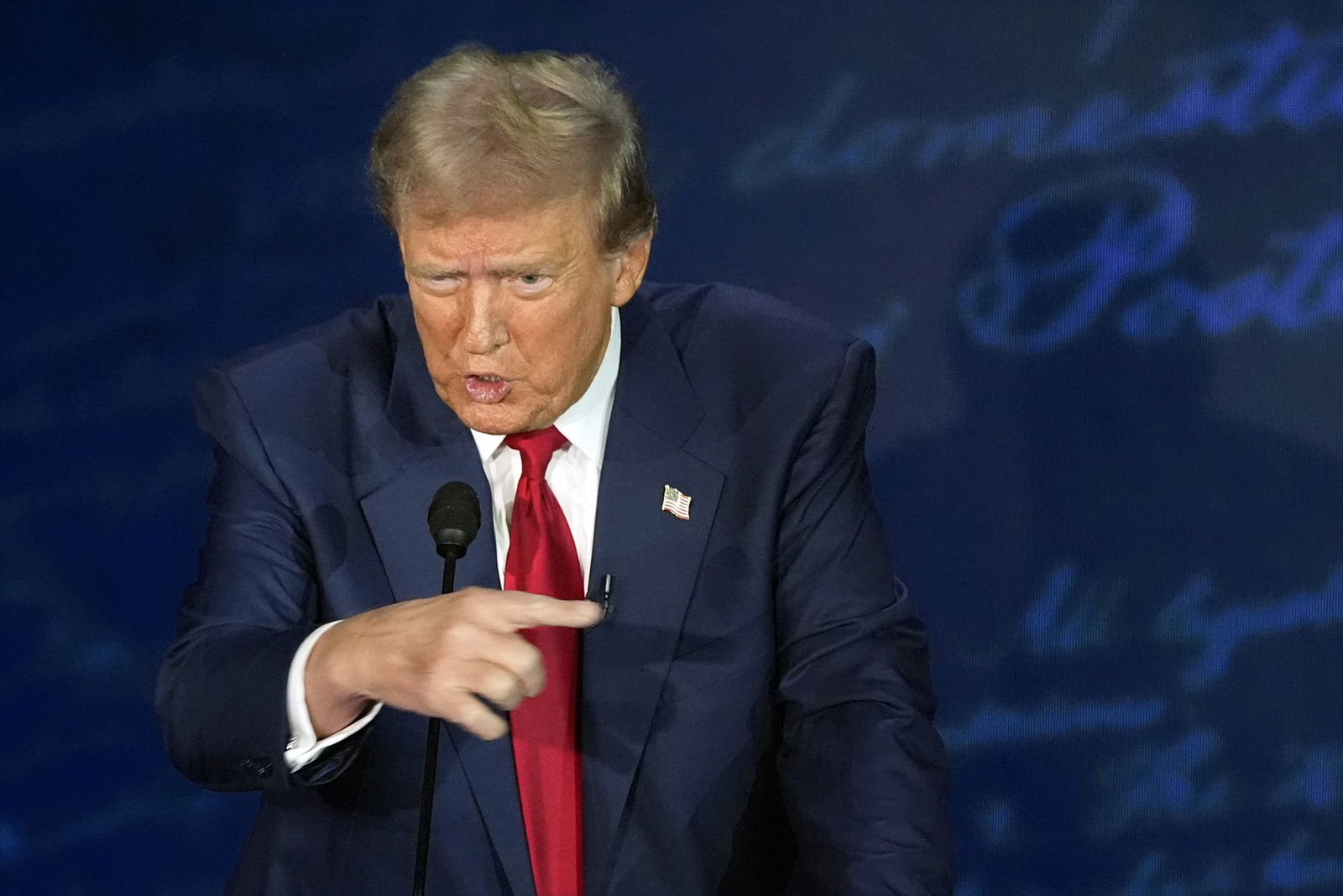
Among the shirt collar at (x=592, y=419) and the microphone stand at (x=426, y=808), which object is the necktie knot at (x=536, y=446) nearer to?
the shirt collar at (x=592, y=419)

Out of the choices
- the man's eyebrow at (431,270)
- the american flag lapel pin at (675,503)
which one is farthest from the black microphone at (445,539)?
the american flag lapel pin at (675,503)

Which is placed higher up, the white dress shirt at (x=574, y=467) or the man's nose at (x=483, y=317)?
the man's nose at (x=483, y=317)

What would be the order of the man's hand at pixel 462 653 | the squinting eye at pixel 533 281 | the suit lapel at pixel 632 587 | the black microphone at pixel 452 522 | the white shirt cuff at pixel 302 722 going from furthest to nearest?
the suit lapel at pixel 632 587 → the squinting eye at pixel 533 281 → the white shirt cuff at pixel 302 722 → the black microphone at pixel 452 522 → the man's hand at pixel 462 653

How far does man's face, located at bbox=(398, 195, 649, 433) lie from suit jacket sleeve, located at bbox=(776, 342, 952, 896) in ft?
1.09

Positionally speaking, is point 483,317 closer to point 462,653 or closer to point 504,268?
point 504,268

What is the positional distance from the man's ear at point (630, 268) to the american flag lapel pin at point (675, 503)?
230 millimetres

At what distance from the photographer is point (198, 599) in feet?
6.72

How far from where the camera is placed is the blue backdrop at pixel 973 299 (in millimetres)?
2791

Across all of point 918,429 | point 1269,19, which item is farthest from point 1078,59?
point 918,429

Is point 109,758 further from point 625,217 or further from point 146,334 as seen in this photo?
point 625,217

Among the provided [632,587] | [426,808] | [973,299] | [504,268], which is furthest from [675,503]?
[973,299]

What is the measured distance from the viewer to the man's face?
1.91 metres

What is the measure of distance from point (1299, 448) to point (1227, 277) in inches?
11.6

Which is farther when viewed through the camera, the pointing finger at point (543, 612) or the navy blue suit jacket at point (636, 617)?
the navy blue suit jacket at point (636, 617)
